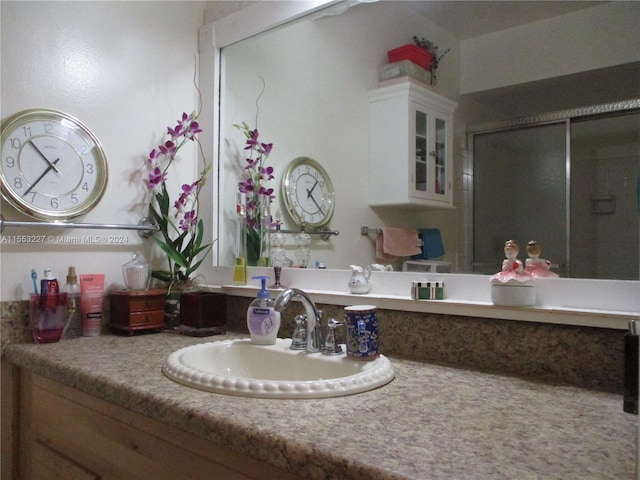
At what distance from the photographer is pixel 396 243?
4.34 feet

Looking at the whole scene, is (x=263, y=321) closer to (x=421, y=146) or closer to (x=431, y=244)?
(x=431, y=244)

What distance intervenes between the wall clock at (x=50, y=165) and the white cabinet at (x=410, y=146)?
80 cm

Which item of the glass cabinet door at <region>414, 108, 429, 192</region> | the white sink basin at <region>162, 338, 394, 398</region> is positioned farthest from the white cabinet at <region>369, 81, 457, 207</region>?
the white sink basin at <region>162, 338, 394, 398</region>

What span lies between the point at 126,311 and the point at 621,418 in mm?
1154

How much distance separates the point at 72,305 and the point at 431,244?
95cm

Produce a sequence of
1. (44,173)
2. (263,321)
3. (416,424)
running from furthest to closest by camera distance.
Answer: (44,173)
(263,321)
(416,424)

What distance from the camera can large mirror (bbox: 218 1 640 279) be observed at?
1.16m

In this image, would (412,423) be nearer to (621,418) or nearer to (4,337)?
(621,418)

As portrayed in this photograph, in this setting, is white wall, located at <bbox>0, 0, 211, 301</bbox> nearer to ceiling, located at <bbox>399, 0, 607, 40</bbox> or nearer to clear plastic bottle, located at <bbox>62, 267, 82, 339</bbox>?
clear plastic bottle, located at <bbox>62, 267, 82, 339</bbox>

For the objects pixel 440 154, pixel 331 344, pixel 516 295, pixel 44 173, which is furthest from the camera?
pixel 440 154

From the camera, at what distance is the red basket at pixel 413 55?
143 cm

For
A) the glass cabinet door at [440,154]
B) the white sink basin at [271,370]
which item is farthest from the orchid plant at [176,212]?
the glass cabinet door at [440,154]

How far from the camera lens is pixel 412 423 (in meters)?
0.66

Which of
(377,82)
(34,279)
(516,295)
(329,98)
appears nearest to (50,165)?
(34,279)
